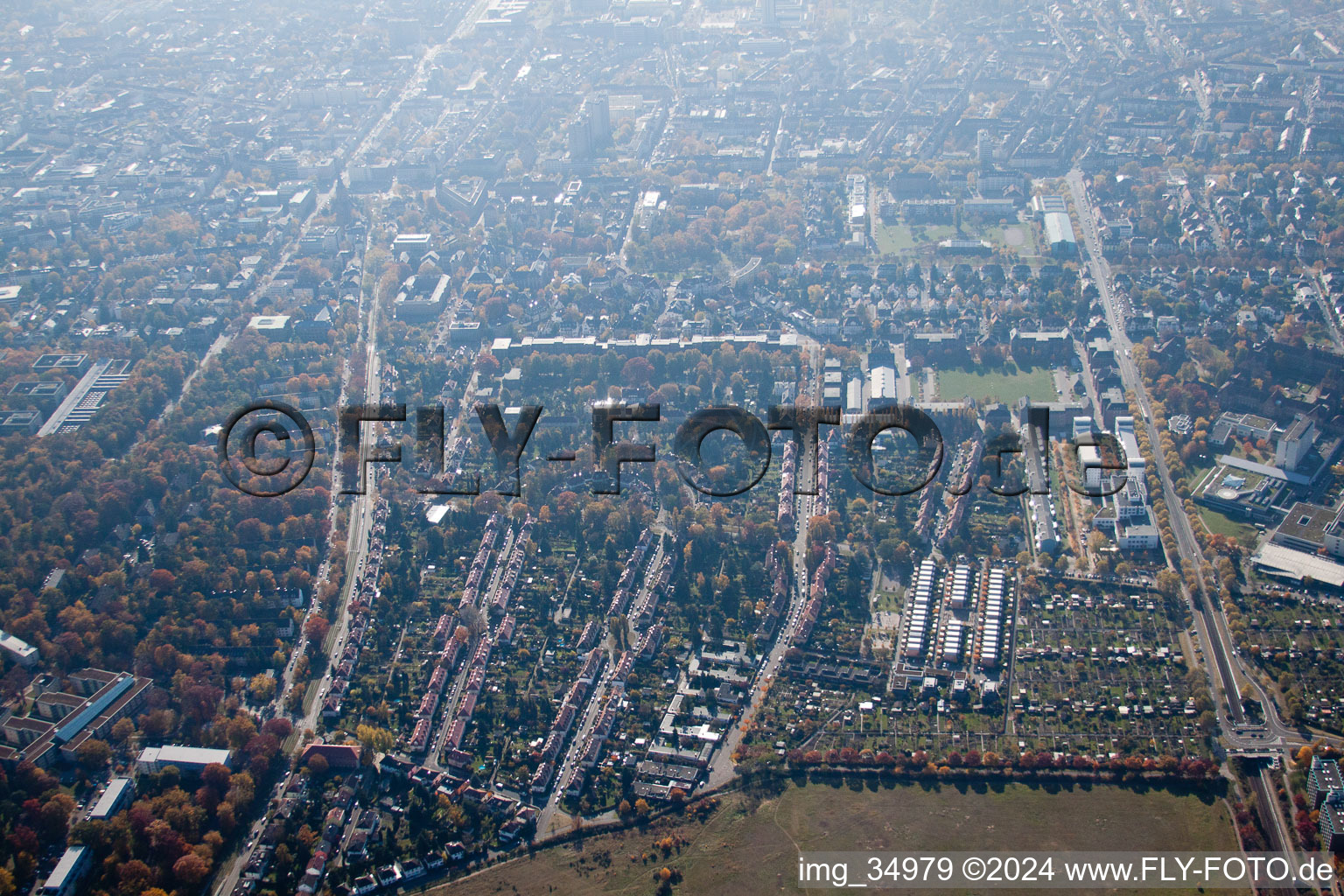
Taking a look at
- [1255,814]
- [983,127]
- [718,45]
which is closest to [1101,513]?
Result: [1255,814]

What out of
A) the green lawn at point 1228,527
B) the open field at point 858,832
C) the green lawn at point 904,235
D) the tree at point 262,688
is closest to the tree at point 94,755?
the tree at point 262,688

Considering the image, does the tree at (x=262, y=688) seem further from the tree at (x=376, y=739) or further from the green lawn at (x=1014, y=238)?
the green lawn at (x=1014, y=238)

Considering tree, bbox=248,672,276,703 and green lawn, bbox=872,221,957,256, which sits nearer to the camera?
tree, bbox=248,672,276,703

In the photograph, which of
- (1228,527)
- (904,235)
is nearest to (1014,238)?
(904,235)

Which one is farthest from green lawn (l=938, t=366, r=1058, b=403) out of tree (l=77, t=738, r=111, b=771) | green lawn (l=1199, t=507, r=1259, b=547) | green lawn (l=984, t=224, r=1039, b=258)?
tree (l=77, t=738, r=111, b=771)

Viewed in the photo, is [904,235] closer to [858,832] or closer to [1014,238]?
A: [1014,238]

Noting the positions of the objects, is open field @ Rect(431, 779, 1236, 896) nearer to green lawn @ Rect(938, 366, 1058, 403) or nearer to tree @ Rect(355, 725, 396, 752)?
tree @ Rect(355, 725, 396, 752)

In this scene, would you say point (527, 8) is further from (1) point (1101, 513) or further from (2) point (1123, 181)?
(1) point (1101, 513)
